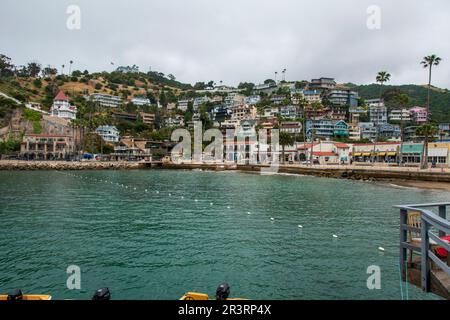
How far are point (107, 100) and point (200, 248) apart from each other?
18462 cm

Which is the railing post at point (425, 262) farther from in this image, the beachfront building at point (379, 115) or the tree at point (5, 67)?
the tree at point (5, 67)

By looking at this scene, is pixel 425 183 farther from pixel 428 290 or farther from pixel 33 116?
pixel 33 116

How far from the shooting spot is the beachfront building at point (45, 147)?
107m

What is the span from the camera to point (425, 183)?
48.7m

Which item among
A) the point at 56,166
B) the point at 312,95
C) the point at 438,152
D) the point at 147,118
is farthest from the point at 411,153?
the point at 147,118

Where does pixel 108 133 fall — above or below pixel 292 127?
below

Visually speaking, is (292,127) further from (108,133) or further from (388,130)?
(108,133)

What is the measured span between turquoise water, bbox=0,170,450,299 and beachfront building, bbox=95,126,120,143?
102418 millimetres

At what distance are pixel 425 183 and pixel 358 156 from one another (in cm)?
4151

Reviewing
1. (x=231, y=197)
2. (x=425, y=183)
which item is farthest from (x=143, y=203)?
(x=425, y=183)

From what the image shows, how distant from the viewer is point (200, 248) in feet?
53.1

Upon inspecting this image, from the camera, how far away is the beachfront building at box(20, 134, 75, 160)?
107 m

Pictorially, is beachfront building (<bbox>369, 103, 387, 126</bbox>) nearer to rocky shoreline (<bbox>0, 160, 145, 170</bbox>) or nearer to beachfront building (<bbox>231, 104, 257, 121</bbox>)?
beachfront building (<bbox>231, 104, 257, 121</bbox>)
